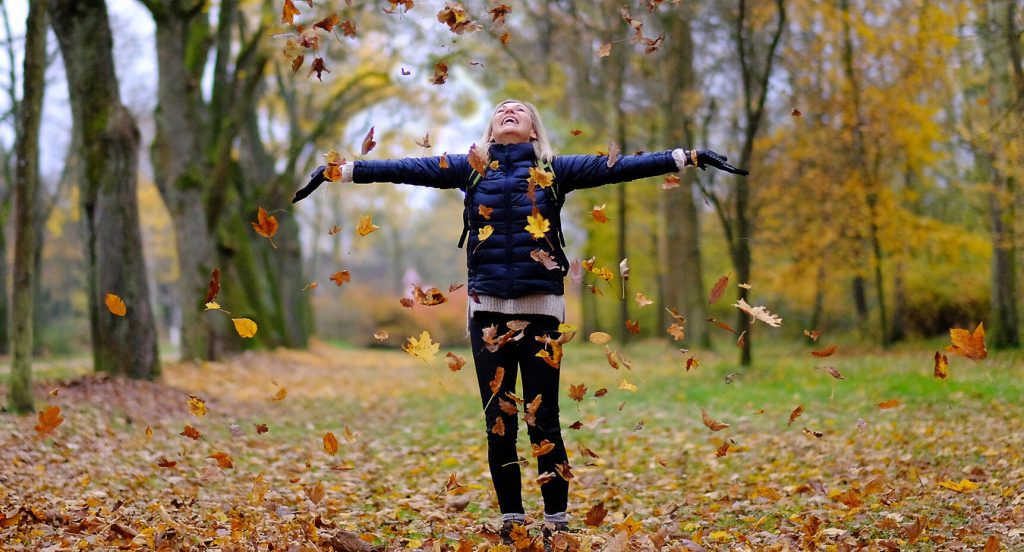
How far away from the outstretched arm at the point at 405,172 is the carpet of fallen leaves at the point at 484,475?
1165 mm

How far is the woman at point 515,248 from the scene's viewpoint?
4289 mm

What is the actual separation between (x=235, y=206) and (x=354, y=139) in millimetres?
9555

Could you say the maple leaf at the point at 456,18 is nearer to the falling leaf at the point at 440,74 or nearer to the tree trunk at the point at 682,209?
the falling leaf at the point at 440,74

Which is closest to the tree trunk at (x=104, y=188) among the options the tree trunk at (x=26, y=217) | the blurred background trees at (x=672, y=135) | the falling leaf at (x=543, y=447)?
the blurred background trees at (x=672, y=135)

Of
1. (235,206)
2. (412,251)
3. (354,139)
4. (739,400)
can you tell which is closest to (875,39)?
(739,400)

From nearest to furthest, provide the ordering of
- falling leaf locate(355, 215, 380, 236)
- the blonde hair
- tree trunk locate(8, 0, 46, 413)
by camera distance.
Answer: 1. the blonde hair
2. falling leaf locate(355, 215, 380, 236)
3. tree trunk locate(8, 0, 46, 413)

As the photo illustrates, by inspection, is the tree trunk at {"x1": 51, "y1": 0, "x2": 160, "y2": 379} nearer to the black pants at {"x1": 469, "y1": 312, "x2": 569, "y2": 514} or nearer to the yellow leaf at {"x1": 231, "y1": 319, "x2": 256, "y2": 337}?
the yellow leaf at {"x1": 231, "y1": 319, "x2": 256, "y2": 337}

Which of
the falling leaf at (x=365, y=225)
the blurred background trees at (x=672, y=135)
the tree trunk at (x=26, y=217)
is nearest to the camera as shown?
the falling leaf at (x=365, y=225)

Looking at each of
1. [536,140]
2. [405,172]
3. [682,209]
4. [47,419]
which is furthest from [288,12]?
[682,209]

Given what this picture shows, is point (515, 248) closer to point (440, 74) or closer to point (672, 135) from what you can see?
point (440, 74)

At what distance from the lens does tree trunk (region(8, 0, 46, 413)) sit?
7875mm

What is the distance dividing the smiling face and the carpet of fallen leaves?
1.58 metres

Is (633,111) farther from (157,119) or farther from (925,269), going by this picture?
(157,119)

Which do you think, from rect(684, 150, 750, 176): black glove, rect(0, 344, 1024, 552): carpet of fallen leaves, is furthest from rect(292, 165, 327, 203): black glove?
rect(684, 150, 750, 176): black glove
